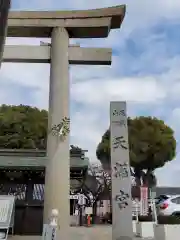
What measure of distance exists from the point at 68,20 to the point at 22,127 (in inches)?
774

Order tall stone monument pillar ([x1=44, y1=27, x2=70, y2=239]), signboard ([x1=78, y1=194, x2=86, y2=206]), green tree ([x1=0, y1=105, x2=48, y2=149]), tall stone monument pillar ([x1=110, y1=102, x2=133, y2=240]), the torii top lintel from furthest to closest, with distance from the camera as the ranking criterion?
green tree ([x1=0, y1=105, x2=48, y2=149])
signboard ([x1=78, y1=194, x2=86, y2=206])
the torii top lintel
tall stone monument pillar ([x1=44, y1=27, x2=70, y2=239])
tall stone monument pillar ([x1=110, y1=102, x2=133, y2=240])

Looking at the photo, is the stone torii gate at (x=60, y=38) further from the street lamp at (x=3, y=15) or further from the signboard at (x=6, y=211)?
the street lamp at (x=3, y=15)

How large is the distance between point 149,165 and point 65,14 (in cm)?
2522

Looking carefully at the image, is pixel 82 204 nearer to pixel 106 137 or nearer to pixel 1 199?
pixel 1 199

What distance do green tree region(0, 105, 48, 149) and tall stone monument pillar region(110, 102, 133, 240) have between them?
62.5ft

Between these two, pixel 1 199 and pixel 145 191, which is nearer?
pixel 1 199

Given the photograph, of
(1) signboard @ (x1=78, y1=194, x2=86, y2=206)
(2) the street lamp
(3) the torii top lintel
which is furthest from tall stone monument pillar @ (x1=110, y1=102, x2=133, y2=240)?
(1) signboard @ (x1=78, y1=194, x2=86, y2=206)

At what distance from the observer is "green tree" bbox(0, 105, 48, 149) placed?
92.6 ft

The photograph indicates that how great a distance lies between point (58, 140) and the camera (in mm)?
10539

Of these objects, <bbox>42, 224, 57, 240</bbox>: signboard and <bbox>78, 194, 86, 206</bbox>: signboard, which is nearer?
<bbox>42, 224, 57, 240</bbox>: signboard

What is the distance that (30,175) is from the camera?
1391 centimetres

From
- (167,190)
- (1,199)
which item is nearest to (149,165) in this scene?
(167,190)

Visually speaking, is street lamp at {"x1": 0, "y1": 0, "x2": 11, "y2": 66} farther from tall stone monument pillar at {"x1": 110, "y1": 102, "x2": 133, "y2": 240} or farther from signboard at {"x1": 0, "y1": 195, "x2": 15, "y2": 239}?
signboard at {"x1": 0, "y1": 195, "x2": 15, "y2": 239}

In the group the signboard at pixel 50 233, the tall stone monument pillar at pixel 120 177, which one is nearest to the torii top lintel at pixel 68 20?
the tall stone monument pillar at pixel 120 177
